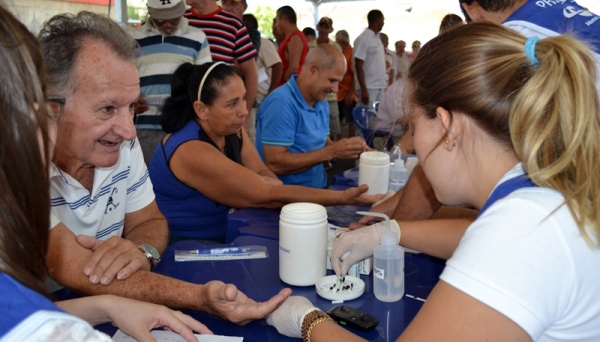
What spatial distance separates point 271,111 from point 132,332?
2.07 metres

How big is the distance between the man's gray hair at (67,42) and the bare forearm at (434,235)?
3.22 ft

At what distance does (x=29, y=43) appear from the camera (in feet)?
2.19

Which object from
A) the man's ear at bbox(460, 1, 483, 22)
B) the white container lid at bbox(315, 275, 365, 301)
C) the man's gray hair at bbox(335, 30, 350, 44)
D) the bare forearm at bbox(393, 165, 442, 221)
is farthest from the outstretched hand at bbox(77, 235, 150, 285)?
the man's gray hair at bbox(335, 30, 350, 44)

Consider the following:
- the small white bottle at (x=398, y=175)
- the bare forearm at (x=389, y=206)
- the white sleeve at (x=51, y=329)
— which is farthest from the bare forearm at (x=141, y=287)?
the small white bottle at (x=398, y=175)

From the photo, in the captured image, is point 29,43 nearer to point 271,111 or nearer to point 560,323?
point 560,323

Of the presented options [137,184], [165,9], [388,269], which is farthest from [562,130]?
[165,9]

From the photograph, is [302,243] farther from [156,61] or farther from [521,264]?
[156,61]

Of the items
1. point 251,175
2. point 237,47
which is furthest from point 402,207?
point 237,47

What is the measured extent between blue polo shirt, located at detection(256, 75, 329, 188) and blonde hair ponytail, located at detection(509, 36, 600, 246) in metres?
2.20

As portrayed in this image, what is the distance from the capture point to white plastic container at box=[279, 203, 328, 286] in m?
1.40

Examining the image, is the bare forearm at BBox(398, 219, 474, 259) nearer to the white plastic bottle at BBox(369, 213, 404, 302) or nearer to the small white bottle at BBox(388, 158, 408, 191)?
the white plastic bottle at BBox(369, 213, 404, 302)

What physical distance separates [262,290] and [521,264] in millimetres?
761

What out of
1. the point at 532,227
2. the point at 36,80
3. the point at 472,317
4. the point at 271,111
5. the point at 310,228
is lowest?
the point at 271,111

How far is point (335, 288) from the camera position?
1.38m
